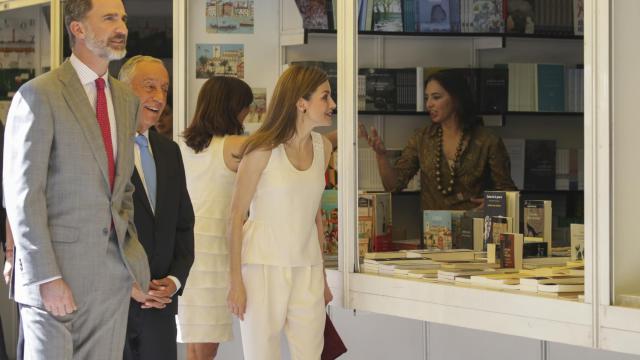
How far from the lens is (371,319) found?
17.2 feet

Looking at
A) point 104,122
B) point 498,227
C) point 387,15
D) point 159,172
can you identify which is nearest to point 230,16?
point 387,15

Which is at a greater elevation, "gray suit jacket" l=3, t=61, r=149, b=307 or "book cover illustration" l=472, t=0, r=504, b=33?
"book cover illustration" l=472, t=0, r=504, b=33

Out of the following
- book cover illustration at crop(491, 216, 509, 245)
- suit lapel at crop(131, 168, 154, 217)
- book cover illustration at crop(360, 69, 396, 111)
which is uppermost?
book cover illustration at crop(360, 69, 396, 111)

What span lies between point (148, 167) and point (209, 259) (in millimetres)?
1136

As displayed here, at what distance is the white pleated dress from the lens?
5.05m

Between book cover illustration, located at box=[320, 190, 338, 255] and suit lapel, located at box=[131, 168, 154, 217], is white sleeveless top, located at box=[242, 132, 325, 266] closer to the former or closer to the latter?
suit lapel, located at box=[131, 168, 154, 217]

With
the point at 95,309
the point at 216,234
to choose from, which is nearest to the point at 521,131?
the point at 216,234

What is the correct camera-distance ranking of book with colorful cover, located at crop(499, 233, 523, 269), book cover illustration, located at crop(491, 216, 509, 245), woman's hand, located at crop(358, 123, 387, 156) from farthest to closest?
1. woman's hand, located at crop(358, 123, 387, 156)
2. book cover illustration, located at crop(491, 216, 509, 245)
3. book with colorful cover, located at crop(499, 233, 523, 269)

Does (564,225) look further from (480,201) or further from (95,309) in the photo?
(95,309)

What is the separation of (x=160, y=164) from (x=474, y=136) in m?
2.80

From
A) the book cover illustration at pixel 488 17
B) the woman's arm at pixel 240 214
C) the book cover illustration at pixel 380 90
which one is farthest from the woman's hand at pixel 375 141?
the book cover illustration at pixel 488 17

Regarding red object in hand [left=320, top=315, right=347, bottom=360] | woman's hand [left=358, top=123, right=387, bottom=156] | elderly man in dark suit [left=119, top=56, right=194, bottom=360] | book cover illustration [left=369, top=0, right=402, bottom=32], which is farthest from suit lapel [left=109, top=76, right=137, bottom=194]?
book cover illustration [left=369, top=0, right=402, bottom=32]

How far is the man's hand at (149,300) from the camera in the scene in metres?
3.67

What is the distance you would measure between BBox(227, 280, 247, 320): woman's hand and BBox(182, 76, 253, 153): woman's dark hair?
92 centimetres
